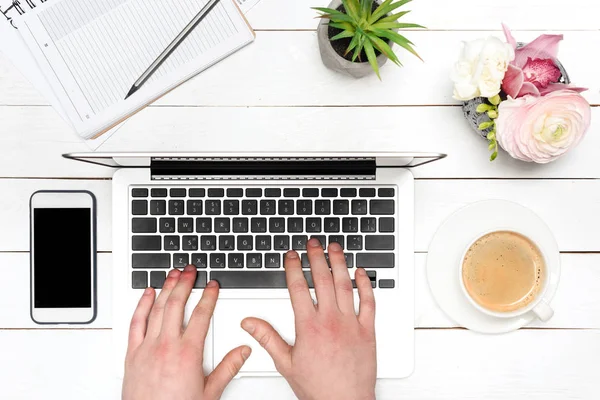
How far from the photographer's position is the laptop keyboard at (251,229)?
2.30ft

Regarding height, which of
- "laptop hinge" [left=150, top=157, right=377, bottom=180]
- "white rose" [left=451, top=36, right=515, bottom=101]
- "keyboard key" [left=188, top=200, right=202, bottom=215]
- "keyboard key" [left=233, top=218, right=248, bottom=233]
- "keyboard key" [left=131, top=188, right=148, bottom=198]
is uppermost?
"white rose" [left=451, top=36, right=515, bottom=101]

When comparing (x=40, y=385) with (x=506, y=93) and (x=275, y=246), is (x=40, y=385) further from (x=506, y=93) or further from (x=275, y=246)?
(x=506, y=93)

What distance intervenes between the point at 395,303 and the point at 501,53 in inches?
14.7

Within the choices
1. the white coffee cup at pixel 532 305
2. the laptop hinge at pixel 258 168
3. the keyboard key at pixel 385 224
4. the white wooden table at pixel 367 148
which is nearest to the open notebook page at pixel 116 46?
the white wooden table at pixel 367 148

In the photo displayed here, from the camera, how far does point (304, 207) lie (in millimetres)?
708

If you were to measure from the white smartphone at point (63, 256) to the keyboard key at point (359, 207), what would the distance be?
15.6 inches

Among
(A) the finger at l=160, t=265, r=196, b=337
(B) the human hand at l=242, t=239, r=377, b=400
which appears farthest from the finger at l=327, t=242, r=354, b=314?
Answer: (A) the finger at l=160, t=265, r=196, b=337

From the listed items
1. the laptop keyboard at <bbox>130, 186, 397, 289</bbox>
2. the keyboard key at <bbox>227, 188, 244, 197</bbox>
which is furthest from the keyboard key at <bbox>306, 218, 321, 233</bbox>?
the keyboard key at <bbox>227, 188, 244, 197</bbox>

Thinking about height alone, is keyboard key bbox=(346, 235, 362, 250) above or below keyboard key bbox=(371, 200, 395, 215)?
below

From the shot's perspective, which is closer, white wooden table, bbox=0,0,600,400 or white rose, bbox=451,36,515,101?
white rose, bbox=451,36,515,101

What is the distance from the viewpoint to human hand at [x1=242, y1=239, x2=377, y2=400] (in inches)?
27.8

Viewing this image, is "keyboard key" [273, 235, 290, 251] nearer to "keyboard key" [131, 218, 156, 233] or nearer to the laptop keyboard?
the laptop keyboard

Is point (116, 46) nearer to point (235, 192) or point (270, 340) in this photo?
point (235, 192)

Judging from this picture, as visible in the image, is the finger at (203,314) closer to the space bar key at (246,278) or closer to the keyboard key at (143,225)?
the space bar key at (246,278)
